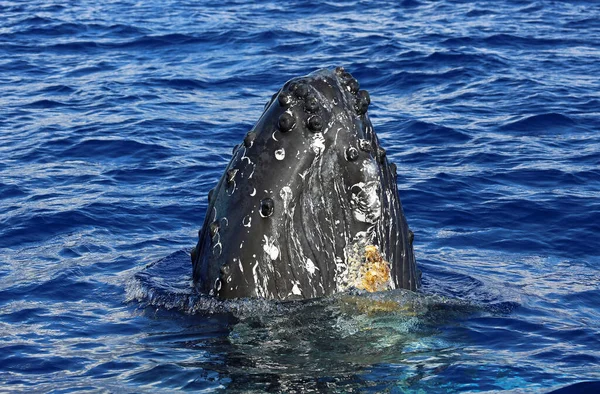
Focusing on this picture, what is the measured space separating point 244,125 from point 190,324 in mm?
10160

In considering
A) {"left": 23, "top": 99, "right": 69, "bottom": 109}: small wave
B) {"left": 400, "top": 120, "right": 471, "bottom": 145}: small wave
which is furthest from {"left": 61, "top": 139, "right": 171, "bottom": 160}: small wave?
{"left": 400, "top": 120, "right": 471, "bottom": 145}: small wave

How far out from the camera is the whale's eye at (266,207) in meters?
8.49

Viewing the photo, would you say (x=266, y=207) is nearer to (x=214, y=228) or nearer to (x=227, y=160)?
(x=214, y=228)

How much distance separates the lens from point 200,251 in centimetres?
902

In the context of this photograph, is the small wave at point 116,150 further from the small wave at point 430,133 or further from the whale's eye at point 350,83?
the whale's eye at point 350,83

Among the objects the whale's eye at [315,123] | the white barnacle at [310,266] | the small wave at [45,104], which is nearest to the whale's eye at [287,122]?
the whale's eye at [315,123]

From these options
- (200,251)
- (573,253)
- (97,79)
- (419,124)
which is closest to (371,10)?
(97,79)

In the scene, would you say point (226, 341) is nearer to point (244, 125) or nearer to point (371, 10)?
point (244, 125)

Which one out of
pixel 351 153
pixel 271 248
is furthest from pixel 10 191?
pixel 351 153

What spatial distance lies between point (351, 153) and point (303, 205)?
0.54 meters

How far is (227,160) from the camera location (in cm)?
1716

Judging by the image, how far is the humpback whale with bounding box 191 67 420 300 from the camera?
8.55 m

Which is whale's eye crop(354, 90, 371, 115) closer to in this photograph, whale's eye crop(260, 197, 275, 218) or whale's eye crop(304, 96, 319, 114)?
whale's eye crop(304, 96, 319, 114)

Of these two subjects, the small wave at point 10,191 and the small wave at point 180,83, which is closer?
the small wave at point 10,191
